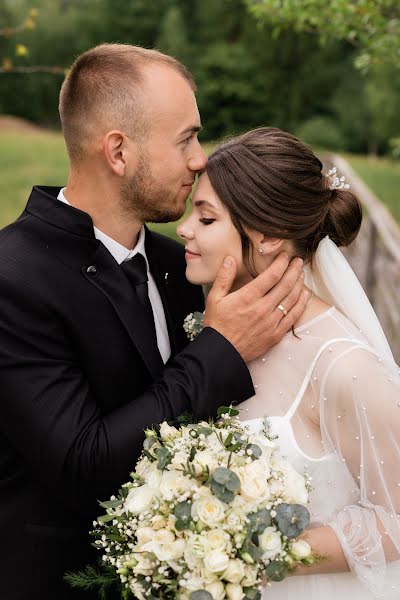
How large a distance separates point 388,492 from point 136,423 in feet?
3.30

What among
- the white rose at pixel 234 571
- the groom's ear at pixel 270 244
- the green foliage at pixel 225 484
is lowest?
the white rose at pixel 234 571

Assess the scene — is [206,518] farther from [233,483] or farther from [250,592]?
[250,592]

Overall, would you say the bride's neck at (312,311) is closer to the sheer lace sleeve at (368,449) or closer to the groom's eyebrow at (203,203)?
the sheer lace sleeve at (368,449)

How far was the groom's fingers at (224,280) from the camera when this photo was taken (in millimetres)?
2920

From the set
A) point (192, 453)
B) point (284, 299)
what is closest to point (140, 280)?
point (284, 299)

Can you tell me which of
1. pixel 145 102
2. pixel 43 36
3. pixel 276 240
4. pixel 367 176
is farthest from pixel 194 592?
pixel 43 36

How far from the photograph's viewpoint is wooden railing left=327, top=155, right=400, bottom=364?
752 cm

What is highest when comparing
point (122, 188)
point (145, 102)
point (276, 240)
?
point (145, 102)

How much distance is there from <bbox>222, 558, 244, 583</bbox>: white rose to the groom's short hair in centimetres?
174

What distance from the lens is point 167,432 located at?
2.48 m

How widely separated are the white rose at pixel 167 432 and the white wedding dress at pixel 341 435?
48cm

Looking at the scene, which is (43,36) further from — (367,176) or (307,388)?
(307,388)

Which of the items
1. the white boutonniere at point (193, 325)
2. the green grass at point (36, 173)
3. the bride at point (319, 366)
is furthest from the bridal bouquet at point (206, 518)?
the green grass at point (36, 173)

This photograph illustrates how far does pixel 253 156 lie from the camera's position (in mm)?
3033
